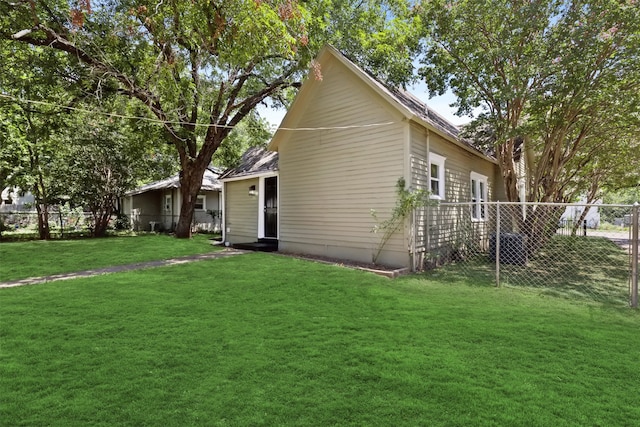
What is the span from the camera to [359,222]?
9.09m

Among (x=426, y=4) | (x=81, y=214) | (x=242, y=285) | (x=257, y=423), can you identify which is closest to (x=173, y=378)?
(x=257, y=423)

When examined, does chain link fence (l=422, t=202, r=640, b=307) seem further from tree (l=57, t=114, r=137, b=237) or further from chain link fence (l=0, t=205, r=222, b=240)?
tree (l=57, t=114, r=137, b=237)

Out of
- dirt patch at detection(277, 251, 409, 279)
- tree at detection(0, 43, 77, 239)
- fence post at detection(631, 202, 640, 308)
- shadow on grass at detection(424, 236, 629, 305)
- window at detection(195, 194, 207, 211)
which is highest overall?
tree at detection(0, 43, 77, 239)

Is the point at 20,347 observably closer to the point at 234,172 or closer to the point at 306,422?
the point at 306,422

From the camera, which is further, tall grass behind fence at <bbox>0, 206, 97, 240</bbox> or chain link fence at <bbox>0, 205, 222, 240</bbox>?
chain link fence at <bbox>0, 205, 222, 240</bbox>

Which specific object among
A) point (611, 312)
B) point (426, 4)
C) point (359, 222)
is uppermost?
point (426, 4)

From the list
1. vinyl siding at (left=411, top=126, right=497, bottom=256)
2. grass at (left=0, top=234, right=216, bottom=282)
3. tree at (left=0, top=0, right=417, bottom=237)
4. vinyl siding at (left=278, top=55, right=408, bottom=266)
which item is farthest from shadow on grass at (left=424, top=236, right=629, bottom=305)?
grass at (left=0, top=234, right=216, bottom=282)

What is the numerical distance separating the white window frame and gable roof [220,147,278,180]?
697 centimetres

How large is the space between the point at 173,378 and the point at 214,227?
1820 centimetres

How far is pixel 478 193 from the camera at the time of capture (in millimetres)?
12672

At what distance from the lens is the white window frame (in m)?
12.1

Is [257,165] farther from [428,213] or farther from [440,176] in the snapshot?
[428,213]

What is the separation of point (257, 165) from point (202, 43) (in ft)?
19.4

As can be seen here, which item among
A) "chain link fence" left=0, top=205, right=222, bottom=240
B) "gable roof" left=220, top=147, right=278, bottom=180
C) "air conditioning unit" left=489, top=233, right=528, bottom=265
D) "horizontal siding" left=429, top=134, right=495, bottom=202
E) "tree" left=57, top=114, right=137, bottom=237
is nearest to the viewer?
"air conditioning unit" left=489, top=233, right=528, bottom=265
